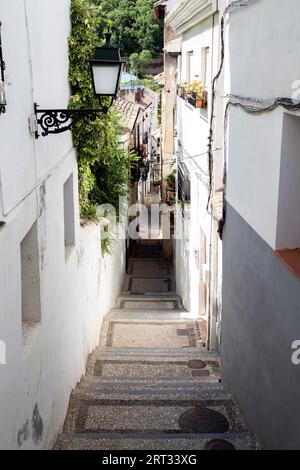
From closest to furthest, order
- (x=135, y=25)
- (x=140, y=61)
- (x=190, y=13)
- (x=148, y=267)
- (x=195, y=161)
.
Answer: (x=190, y=13) → (x=195, y=161) → (x=148, y=267) → (x=135, y=25) → (x=140, y=61)

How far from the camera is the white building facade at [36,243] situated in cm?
404

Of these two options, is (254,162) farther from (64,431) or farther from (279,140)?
(64,431)

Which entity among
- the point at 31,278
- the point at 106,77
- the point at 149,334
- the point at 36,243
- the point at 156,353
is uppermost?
the point at 106,77

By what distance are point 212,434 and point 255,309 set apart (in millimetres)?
1563

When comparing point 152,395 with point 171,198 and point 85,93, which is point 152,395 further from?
point 171,198

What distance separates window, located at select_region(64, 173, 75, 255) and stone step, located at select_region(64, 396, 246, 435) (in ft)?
7.81

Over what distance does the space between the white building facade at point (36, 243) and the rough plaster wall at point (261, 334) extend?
2.32 metres

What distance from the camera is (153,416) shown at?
6797mm

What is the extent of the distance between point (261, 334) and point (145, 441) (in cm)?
181

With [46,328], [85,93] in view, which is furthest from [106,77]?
[46,328]

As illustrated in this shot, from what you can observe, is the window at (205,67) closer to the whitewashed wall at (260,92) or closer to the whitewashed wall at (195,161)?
the whitewashed wall at (195,161)

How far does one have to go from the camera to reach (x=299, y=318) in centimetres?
423

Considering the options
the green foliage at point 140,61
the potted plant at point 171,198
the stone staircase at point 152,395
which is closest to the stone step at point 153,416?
the stone staircase at point 152,395
